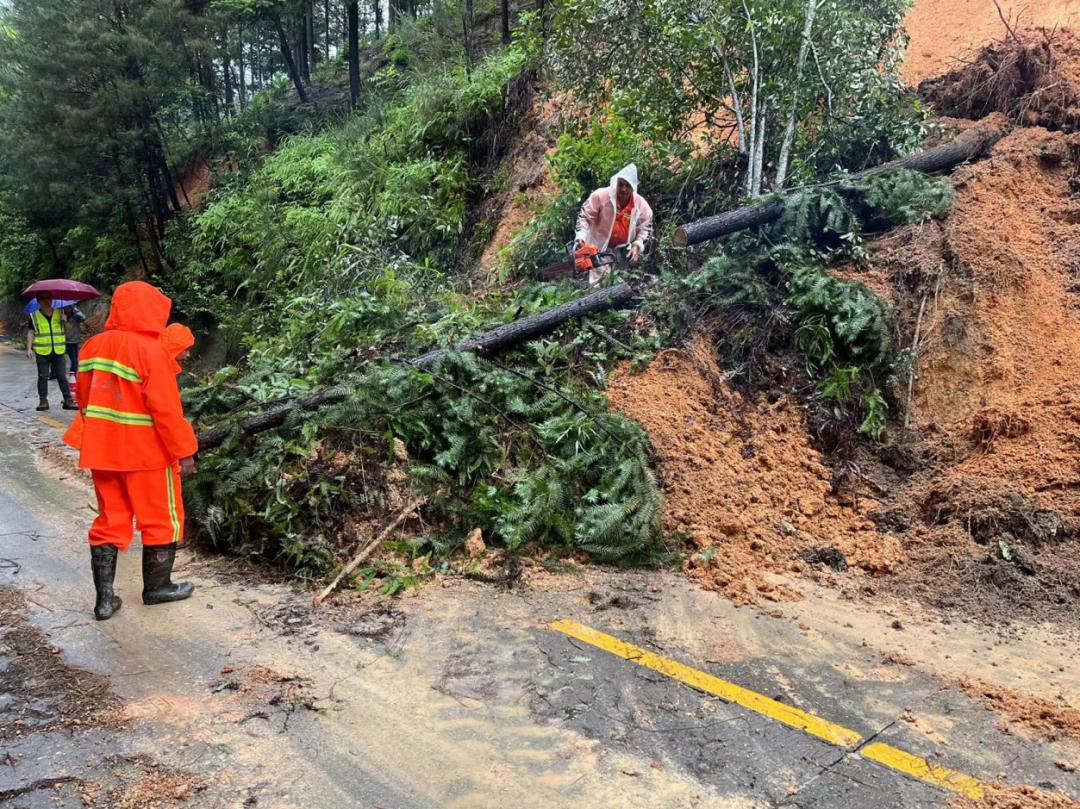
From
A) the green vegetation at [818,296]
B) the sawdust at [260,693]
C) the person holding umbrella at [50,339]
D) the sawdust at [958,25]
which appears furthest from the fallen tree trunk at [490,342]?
the sawdust at [958,25]

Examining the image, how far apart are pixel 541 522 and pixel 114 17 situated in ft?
56.7

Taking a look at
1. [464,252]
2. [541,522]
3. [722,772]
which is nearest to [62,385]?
[464,252]

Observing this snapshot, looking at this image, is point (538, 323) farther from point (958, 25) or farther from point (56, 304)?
point (958, 25)

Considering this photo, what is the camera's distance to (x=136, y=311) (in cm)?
439

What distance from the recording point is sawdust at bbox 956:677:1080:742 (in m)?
3.36

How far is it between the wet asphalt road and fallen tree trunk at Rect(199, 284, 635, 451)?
3.85 ft

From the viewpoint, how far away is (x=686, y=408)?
6.24 meters

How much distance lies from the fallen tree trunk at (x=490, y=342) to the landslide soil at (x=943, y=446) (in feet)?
2.67

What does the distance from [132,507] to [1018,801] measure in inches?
176

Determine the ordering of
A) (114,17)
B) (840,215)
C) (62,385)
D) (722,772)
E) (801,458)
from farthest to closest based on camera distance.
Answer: (114,17)
(62,385)
(840,215)
(801,458)
(722,772)

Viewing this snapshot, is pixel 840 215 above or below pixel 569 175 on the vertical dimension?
below

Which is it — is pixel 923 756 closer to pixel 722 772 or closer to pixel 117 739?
pixel 722 772

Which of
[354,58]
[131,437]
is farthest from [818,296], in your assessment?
[354,58]

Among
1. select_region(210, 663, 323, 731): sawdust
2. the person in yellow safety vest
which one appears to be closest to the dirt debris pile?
select_region(210, 663, 323, 731): sawdust
